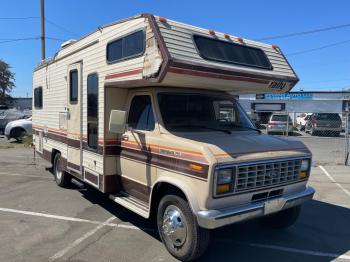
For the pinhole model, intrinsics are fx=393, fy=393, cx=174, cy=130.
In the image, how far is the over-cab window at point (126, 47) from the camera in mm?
5262

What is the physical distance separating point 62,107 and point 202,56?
4.17 meters

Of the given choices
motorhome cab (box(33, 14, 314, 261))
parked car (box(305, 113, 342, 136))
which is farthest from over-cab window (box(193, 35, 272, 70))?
parked car (box(305, 113, 342, 136))

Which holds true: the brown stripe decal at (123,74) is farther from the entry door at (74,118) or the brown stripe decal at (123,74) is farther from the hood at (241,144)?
the entry door at (74,118)

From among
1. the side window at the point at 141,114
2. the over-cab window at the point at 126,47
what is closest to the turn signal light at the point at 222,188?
the side window at the point at 141,114

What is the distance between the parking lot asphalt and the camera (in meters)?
5.07

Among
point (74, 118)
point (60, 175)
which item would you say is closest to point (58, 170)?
point (60, 175)

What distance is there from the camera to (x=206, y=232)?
4676 mm

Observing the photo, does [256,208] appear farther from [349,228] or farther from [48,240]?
[48,240]

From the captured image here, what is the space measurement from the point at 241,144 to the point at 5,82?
6665 cm

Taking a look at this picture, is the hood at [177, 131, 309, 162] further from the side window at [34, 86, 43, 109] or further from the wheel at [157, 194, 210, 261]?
the side window at [34, 86, 43, 109]

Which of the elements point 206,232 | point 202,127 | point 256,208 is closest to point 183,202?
point 206,232

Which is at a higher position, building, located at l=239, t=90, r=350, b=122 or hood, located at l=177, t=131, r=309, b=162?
building, located at l=239, t=90, r=350, b=122

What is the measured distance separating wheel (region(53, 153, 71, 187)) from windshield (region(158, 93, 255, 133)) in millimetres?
4040

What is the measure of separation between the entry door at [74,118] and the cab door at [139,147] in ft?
5.03
